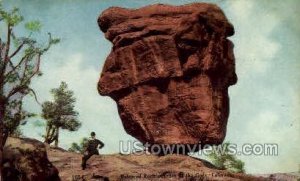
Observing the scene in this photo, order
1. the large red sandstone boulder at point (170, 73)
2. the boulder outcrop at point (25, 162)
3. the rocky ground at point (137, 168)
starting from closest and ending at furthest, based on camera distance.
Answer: the boulder outcrop at point (25, 162)
the rocky ground at point (137, 168)
the large red sandstone boulder at point (170, 73)

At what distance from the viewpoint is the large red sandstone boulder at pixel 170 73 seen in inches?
1299

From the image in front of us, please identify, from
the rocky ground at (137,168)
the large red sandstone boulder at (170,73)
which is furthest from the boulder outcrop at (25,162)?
the large red sandstone boulder at (170,73)

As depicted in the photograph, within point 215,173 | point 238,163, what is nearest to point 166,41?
point 215,173

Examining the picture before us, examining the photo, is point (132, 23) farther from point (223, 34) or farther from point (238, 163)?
point (238, 163)

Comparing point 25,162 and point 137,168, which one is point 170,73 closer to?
point 137,168

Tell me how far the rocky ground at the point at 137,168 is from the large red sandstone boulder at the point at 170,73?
2831mm

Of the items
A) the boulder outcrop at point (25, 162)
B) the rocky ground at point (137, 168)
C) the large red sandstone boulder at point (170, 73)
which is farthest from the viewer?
the large red sandstone boulder at point (170, 73)

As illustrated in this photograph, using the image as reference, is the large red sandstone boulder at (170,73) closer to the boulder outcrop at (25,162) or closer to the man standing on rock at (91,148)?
the man standing on rock at (91,148)

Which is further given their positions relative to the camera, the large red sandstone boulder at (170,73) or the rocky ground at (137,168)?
the large red sandstone boulder at (170,73)

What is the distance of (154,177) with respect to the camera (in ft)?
85.3

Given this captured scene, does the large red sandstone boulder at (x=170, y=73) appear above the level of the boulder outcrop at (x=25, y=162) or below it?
above

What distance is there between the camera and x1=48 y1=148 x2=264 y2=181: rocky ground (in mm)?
25906

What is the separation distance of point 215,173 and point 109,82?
1243cm

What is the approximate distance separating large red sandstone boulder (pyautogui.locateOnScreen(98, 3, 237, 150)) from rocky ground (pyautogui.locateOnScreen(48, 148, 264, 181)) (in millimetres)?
2831
